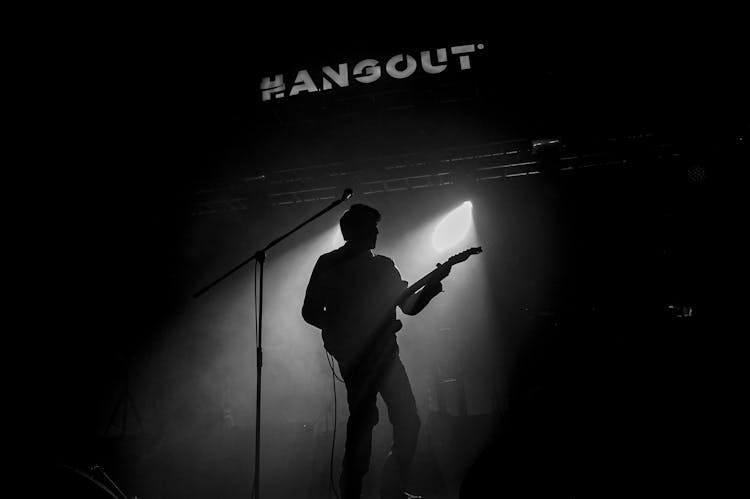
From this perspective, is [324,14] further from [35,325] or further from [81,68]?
[35,325]

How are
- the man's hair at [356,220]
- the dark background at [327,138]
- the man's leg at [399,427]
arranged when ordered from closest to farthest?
the man's leg at [399,427] → the man's hair at [356,220] → the dark background at [327,138]

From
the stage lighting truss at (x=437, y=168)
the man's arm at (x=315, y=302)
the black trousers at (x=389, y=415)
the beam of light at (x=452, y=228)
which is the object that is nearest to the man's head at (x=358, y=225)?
the man's arm at (x=315, y=302)

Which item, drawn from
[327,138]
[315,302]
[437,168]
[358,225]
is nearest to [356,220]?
[358,225]

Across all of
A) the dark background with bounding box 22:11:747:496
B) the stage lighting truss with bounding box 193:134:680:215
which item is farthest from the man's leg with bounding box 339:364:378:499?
the stage lighting truss with bounding box 193:134:680:215

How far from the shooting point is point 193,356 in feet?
25.7

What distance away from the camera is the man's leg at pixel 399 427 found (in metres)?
2.77

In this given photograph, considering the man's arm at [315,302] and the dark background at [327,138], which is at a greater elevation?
the dark background at [327,138]

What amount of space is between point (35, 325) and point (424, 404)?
6.20m

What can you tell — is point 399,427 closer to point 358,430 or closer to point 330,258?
point 358,430

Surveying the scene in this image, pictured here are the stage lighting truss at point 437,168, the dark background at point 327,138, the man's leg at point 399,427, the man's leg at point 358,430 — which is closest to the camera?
the man's leg at point 358,430

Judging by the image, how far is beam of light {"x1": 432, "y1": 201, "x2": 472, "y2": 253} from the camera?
8.63 metres

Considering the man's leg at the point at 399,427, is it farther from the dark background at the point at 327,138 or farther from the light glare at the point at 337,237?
the light glare at the point at 337,237

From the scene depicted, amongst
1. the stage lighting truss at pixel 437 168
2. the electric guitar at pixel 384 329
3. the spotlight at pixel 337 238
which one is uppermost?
the stage lighting truss at pixel 437 168

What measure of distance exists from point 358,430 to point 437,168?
198 inches
